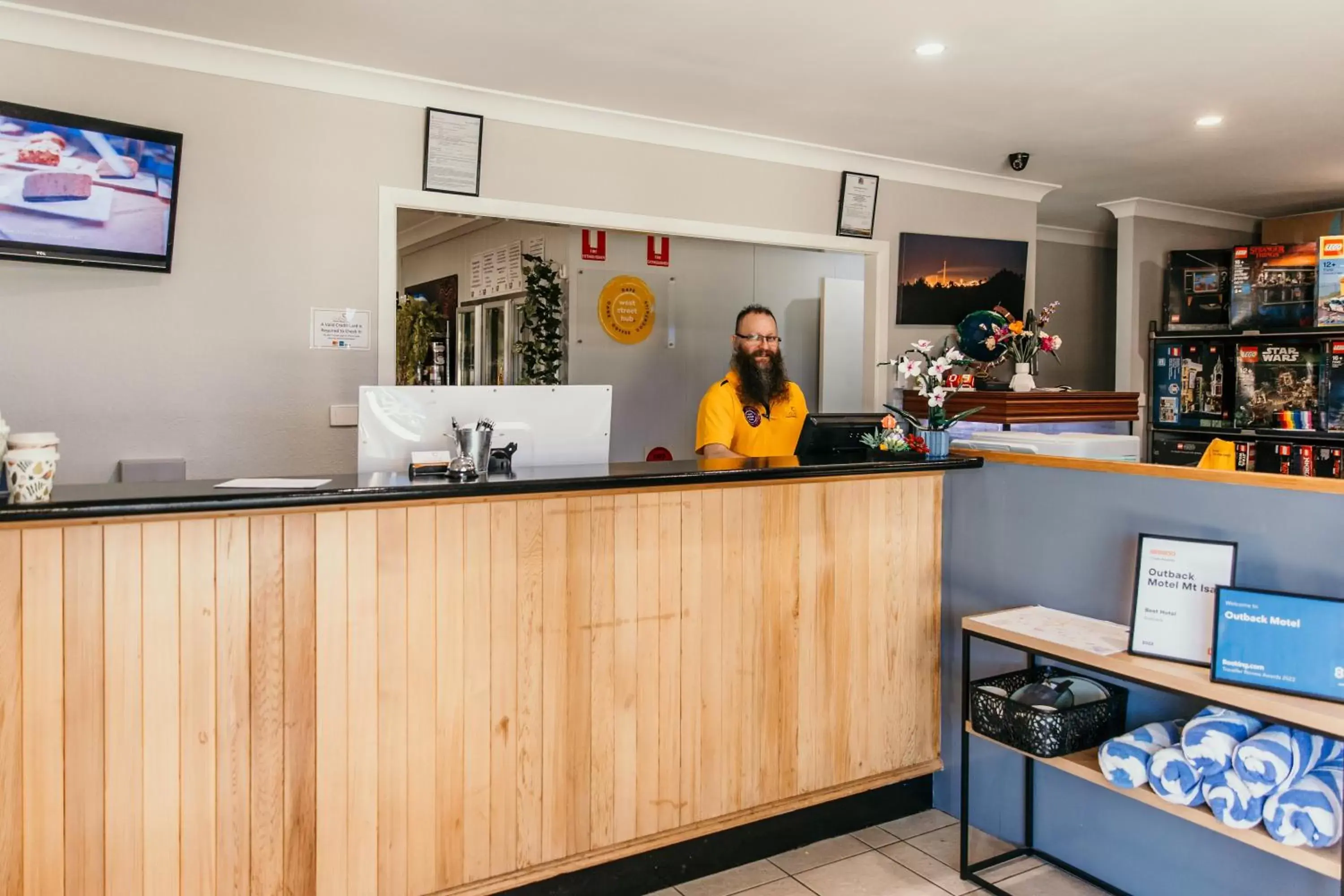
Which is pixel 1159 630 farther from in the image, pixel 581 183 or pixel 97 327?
pixel 97 327

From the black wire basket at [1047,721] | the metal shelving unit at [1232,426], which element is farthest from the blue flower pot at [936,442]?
the metal shelving unit at [1232,426]

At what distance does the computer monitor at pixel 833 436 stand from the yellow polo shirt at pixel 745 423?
2.87 ft

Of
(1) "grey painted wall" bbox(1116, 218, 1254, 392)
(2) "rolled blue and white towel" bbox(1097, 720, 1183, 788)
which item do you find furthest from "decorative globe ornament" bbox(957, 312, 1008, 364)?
(2) "rolled blue and white towel" bbox(1097, 720, 1183, 788)

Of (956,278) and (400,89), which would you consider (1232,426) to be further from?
(400,89)

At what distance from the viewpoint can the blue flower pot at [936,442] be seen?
3.06m

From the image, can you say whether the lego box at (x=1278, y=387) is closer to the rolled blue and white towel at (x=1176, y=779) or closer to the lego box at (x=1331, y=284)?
the lego box at (x=1331, y=284)

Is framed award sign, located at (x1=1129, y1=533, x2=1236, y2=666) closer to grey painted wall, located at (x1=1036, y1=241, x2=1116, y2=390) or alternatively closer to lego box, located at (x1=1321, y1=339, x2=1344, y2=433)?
lego box, located at (x1=1321, y1=339, x2=1344, y2=433)

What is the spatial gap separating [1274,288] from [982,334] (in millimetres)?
2306

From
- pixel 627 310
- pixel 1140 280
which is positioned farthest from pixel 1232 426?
pixel 627 310

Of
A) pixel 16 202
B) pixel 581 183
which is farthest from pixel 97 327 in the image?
pixel 581 183

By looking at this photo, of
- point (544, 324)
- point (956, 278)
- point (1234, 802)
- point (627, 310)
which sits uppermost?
point (956, 278)

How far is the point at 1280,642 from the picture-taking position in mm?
2002

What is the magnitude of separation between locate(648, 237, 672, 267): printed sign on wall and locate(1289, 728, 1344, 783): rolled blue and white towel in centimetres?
453

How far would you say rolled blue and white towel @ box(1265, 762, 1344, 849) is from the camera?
6.10ft
